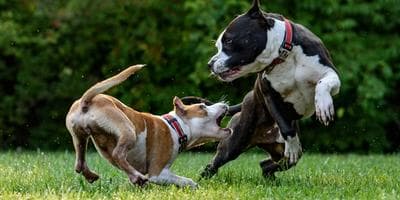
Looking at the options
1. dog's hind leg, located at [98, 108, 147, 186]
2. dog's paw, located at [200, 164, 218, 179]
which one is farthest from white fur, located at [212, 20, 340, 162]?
dog's hind leg, located at [98, 108, 147, 186]

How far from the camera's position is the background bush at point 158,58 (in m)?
14.0

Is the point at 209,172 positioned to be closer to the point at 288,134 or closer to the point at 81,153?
the point at 288,134

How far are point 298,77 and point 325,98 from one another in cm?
38

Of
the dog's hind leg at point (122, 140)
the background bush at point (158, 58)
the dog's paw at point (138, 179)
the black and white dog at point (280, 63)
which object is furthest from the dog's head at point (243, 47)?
the background bush at point (158, 58)

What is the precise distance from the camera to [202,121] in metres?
6.54

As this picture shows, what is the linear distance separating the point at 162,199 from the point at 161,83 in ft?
30.7

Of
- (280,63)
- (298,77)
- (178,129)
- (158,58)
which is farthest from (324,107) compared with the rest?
(158,58)

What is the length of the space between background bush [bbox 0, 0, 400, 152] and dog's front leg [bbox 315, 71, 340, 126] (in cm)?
761

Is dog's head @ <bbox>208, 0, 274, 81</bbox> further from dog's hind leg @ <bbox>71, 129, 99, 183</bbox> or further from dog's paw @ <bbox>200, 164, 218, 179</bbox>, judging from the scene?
dog's hind leg @ <bbox>71, 129, 99, 183</bbox>

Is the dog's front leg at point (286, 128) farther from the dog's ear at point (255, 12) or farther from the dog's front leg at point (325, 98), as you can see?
the dog's ear at point (255, 12)

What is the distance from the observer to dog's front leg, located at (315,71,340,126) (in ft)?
20.0

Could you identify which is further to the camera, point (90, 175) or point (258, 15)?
point (258, 15)

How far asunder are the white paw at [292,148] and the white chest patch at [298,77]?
0.28 m

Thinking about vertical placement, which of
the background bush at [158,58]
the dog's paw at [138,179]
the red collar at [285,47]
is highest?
the red collar at [285,47]
